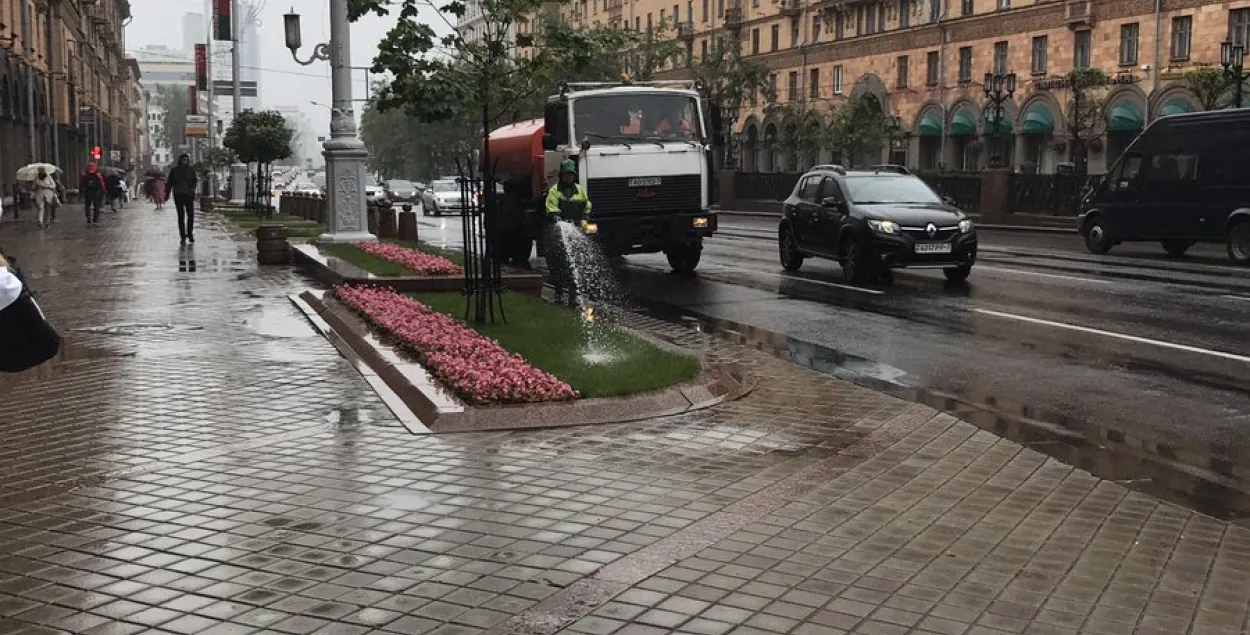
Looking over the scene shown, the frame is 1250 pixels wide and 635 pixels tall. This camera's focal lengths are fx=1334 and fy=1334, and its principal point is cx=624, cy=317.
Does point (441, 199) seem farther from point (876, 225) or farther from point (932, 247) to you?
point (932, 247)

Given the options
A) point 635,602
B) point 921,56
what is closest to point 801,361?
point 635,602

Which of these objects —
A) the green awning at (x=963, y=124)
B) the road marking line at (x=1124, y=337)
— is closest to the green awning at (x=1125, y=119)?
the green awning at (x=963, y=124)

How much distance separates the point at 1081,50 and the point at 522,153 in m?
36.2

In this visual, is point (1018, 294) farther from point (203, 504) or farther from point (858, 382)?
point (203, 504)

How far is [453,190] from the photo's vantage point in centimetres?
5412

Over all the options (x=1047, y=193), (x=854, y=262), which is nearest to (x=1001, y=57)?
(x=1047, y=193)

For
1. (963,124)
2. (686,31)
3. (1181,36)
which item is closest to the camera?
(1181,36)

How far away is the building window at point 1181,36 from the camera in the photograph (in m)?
46.9

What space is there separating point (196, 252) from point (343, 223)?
2903mm

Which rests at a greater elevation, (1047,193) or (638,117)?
(638,117)

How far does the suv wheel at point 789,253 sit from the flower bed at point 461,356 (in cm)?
873

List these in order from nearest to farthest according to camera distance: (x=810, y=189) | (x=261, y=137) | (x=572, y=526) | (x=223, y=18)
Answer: (x=572, y=526)
(x=810, y=189)
(x=261, y=137)
(x=223, y=18)

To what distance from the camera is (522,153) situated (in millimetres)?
22406

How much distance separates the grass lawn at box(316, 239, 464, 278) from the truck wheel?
3398 mm
